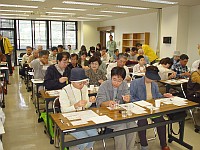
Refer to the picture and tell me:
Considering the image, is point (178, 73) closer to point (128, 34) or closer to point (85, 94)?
point (85, 94)

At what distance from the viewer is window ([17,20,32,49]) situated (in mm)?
13727

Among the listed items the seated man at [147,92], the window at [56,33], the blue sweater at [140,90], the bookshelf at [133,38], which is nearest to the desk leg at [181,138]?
the seated man at [147,92]

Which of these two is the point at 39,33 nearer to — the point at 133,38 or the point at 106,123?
the point at 133,38

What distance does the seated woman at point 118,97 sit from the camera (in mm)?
2643

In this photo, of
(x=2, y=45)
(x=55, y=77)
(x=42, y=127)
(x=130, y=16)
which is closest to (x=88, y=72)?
(x=55, y=77)

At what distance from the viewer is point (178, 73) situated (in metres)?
5.26

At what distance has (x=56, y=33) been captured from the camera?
48.2ft

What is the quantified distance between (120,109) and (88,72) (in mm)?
1763

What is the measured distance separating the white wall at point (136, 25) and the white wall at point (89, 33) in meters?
1.13

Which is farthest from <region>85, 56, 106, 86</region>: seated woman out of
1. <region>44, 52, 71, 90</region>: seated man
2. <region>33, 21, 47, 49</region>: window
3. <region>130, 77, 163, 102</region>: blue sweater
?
<region>33, 21, 47, 49</region>: window

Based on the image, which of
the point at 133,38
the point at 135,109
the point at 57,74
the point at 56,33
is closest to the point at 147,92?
the point at 135,109

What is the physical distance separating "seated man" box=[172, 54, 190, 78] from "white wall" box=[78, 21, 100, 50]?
32.0ft

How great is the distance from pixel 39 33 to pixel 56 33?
1127mm

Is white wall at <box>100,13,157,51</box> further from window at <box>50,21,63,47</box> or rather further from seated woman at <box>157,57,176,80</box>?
seated woman at <box>157,57,176,80</box>
